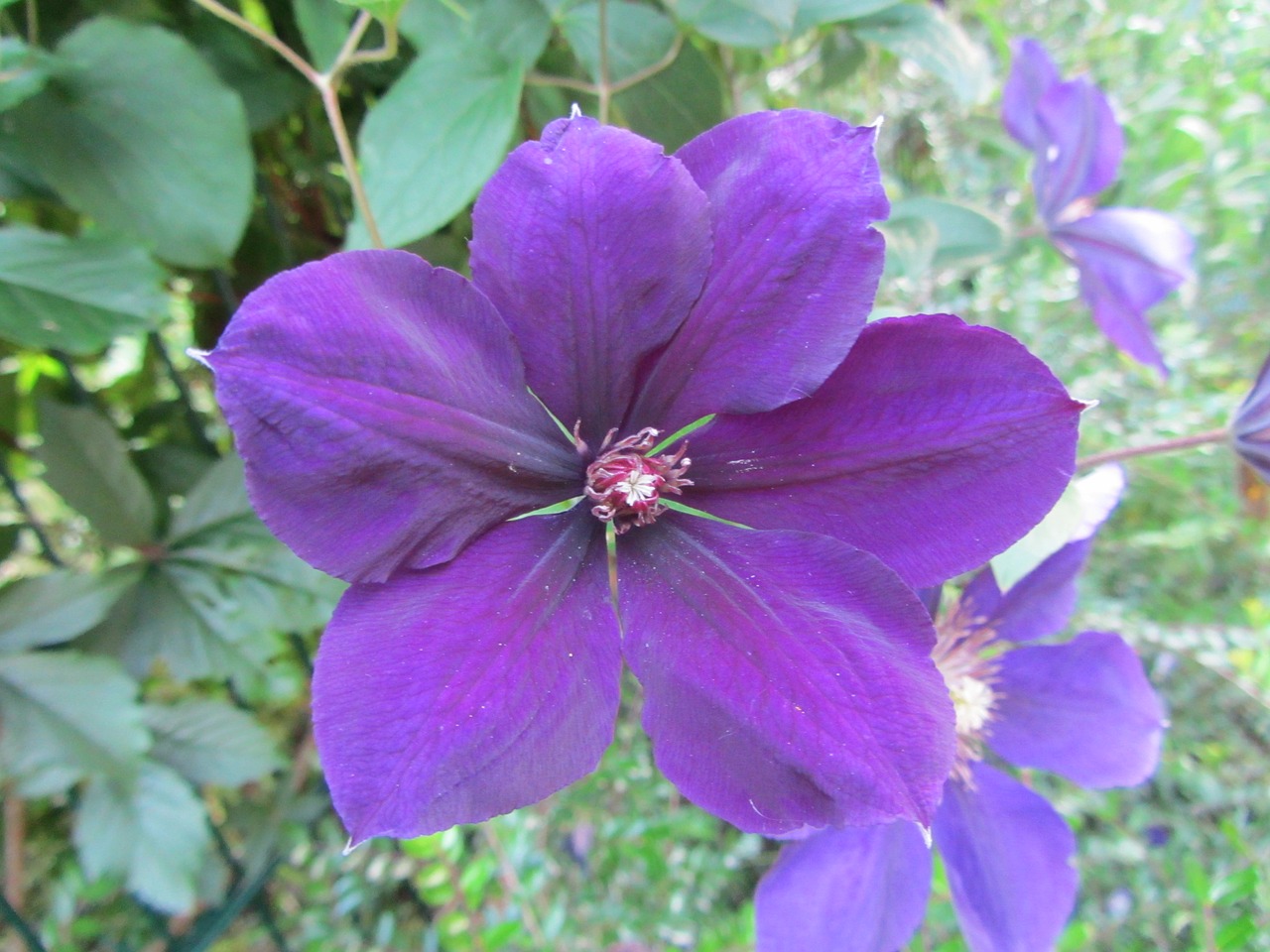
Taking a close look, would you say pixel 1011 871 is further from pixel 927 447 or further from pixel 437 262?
pixel 437 262

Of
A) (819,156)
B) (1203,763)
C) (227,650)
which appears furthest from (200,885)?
(1203,763)

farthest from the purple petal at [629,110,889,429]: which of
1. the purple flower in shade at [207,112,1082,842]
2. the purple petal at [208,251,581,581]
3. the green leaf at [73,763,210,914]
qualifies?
the green leaf at [73,763,210,914]

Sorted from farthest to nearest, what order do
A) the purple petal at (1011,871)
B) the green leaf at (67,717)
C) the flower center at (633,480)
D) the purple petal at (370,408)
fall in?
the green leaf at (67,717) < the purple petal at (1011,871) < the flower center at (633,480) < the purple petal at (370,408)

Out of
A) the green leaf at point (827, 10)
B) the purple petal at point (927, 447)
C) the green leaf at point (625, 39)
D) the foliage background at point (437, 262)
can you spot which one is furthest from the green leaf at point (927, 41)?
the purple petal at point (927, 447)

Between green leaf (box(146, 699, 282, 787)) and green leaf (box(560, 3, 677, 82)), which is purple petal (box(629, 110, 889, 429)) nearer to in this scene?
green leaf (box(560, 3, 677, 82))

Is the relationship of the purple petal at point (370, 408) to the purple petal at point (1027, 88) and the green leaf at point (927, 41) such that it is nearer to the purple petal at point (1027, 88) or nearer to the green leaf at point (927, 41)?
the green leaf at point (927, 41)

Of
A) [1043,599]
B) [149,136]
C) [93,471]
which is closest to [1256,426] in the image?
[1043,599]

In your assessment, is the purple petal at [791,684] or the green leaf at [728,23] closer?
the purple petal at [791,684]
